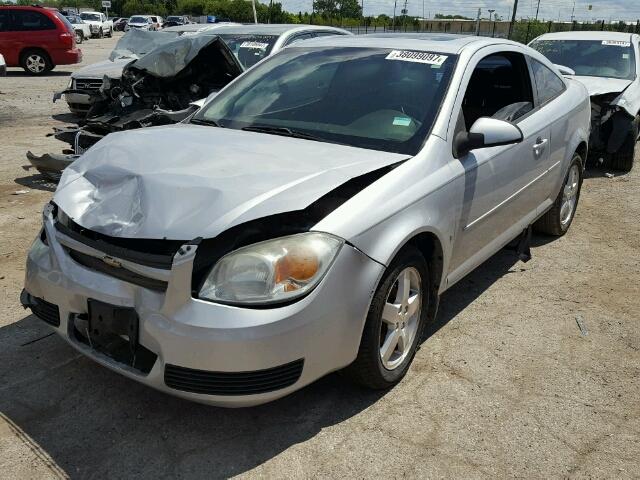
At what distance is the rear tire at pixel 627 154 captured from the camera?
768 centimetres

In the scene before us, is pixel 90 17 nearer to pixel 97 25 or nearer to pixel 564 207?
pixel 97 25

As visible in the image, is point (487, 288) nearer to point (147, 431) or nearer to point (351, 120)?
point (351, 120)

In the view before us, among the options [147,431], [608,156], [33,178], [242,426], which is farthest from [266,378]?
[608,156]

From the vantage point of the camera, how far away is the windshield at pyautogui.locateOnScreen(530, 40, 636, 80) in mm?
8383

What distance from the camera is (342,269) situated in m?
2.53

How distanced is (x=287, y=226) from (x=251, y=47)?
5.79 metres

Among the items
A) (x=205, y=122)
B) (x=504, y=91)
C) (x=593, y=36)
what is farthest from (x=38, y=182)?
(x=593, y=36)

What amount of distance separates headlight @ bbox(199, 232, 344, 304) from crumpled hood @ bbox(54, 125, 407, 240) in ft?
0.44

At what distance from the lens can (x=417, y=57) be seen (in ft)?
12.1

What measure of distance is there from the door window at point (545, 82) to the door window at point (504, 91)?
0.46 feet

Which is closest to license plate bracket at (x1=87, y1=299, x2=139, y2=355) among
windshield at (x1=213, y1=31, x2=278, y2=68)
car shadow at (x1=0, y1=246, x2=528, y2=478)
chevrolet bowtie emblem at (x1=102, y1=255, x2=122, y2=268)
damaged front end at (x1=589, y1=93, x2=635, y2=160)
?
chevrolet bowtie emblem at (x1=102, y1=255, x2=122, y2=268)

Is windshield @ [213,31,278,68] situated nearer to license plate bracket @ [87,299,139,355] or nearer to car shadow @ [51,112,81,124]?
car shadow @ [51,112,81,124]

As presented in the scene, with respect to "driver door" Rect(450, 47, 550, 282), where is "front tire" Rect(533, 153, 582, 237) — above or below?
below

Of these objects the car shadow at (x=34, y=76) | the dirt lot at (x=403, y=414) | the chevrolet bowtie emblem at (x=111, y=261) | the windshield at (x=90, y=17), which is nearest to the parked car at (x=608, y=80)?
the dirt lot at (x=403, y=414)
